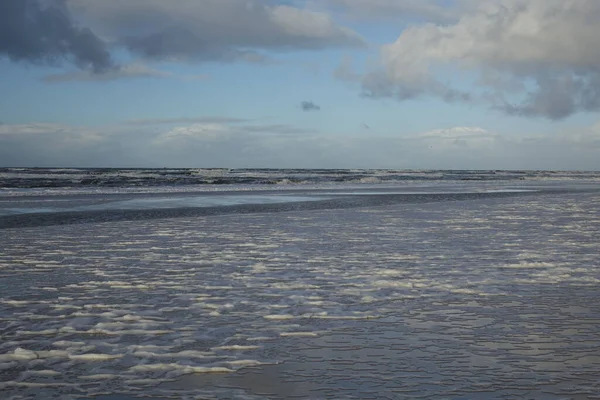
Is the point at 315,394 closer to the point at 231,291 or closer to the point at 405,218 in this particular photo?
the point at 231,291

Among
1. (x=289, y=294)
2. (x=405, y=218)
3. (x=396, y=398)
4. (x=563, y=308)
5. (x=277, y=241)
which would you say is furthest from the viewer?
(x=405, y=218)

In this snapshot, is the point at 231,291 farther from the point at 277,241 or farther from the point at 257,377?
the point at 277,241

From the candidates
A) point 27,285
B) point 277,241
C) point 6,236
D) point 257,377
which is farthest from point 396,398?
point 6,236

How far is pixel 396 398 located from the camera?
4.39 m

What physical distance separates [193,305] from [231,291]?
0.92 m

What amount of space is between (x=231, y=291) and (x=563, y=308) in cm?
422

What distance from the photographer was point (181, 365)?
17.0ft

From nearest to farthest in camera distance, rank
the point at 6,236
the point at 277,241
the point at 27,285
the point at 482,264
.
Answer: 1. the point at 27,285
2. the point at 482,264
3. the point at 277,241
4. the point at 6,236

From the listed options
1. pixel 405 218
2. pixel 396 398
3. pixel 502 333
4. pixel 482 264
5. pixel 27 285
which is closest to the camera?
pixel 396 398

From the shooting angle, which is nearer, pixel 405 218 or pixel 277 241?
pixel 277 241

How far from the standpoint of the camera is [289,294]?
8.12 metres

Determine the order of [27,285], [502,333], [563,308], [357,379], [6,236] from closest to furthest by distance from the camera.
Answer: [357,379]
[502,333]
[563,308]
[27,285]
[6,236]

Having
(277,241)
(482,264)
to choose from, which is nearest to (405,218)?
(277,241)

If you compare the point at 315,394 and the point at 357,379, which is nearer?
the point at 315,394
